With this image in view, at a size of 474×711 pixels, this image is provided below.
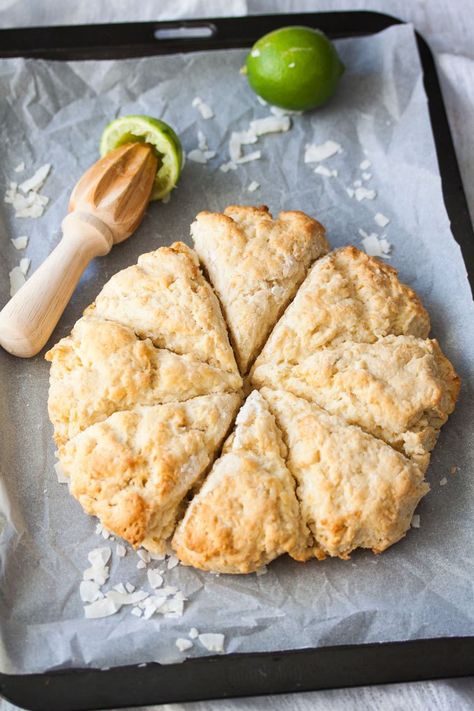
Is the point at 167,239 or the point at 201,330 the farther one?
the point at 167,239

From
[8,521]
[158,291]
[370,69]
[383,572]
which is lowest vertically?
[8,521]

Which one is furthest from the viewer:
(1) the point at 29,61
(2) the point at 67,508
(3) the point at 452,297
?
(1) the point at 29,61

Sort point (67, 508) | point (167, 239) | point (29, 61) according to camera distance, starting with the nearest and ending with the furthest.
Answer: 1. point (67, 508)
2. point (167, 239)
3. point (29, 61)

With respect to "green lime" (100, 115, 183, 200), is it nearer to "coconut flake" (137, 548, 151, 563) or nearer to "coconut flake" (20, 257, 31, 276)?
"coconut flake" (20, 257, 31, 276)

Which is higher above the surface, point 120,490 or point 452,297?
point 452,297

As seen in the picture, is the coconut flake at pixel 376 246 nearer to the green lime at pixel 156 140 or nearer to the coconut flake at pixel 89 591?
the green lime at pixel 156 140

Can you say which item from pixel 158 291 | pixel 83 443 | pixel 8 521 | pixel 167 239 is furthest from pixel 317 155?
pixel 8 521

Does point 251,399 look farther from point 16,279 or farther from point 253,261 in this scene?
point 16,279

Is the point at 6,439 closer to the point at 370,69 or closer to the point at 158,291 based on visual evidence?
the point at 158,291
